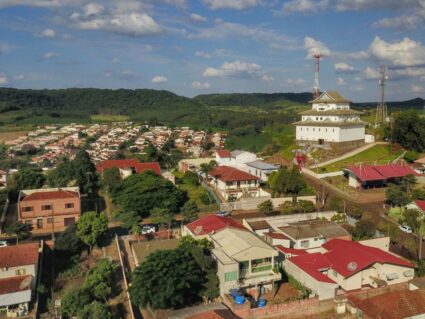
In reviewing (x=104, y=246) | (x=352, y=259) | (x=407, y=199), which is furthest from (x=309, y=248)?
(x=104, y=246)

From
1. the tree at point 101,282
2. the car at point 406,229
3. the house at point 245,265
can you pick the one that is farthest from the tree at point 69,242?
the car at point 406,229

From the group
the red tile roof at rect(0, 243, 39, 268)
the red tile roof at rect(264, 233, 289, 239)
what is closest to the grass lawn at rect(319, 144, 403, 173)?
the red tile roof at rect(264, 233, 289, 239)

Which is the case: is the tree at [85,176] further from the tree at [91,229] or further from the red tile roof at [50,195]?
the tree at [91,229]

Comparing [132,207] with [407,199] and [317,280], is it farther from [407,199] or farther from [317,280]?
[407,199]

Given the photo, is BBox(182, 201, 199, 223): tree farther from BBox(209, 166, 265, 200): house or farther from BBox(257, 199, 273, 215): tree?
BBox(209, 166, 265, 200): house

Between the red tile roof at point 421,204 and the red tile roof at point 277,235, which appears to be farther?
the red tile roof at point 421,204
